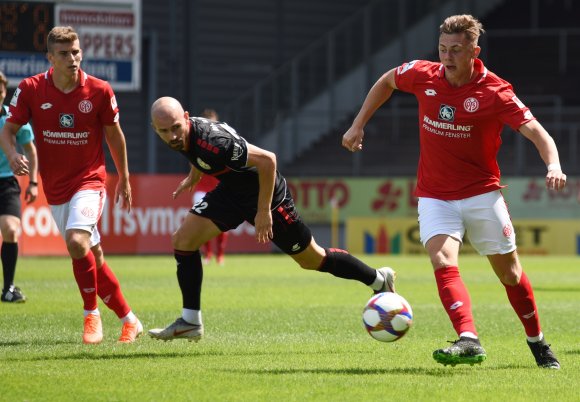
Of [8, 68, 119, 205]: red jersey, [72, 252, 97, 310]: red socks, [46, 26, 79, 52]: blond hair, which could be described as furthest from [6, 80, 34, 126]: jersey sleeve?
[72, 252, 97, 310]: red socks

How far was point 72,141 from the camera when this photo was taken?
8828mm

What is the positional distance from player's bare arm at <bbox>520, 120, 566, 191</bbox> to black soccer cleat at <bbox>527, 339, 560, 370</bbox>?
1.13 m

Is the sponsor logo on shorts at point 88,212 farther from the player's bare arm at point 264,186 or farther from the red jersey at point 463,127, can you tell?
the red jersey at point 463,127

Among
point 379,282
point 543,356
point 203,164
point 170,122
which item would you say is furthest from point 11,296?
point 543,356

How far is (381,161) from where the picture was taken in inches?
1177

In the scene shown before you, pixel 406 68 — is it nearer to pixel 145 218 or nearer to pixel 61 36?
pixel 61 36

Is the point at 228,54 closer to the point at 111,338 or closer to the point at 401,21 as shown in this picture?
the point at 401,21

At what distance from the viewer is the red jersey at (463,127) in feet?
24.0

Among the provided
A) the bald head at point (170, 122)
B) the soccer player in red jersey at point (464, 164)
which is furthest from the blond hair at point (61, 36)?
the soccer player in red jersey at point (464, 164)

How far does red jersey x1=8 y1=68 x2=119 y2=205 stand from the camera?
28.8 feet

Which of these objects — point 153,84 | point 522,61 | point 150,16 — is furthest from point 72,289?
point 522,61

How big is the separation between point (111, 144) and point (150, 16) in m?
23.8

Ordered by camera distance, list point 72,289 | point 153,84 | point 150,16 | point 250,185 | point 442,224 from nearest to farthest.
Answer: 1. point 442,224
2. point 250,185
3. point 72,289
4. point 153,84
5. point 150,16

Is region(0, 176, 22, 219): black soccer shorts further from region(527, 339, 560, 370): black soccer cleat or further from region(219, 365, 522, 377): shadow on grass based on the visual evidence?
region(527, 339, 560, 370): black soccer cleat
